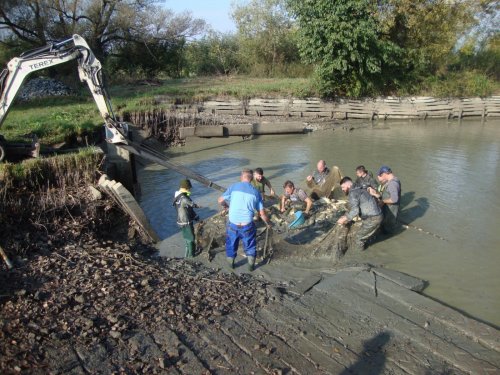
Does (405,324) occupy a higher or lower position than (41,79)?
lower

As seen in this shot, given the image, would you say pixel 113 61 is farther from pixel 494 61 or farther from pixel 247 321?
pixel 247 321

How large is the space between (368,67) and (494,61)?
1231 cm

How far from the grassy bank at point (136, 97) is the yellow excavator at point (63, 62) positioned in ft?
9.16

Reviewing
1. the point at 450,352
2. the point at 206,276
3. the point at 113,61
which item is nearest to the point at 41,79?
the point at 113,61

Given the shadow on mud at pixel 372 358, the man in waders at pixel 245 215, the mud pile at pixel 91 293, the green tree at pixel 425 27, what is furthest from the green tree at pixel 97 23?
the shadow on mud at pixel 372 358

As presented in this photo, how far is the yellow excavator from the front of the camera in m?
9.23

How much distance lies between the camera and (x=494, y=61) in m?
30.0

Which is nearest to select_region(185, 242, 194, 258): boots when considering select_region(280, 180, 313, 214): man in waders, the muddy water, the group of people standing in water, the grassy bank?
the group of people standing in water

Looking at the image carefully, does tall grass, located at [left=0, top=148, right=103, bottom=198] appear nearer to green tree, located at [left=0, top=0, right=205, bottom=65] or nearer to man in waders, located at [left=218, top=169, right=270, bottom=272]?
man in waders, located at [left=218, top=169, right=270, bottom=272]

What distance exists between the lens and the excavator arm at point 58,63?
30.2 ft

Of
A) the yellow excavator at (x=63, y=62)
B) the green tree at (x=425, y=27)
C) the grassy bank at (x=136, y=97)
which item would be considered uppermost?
the green tree at (x=425, y=27)

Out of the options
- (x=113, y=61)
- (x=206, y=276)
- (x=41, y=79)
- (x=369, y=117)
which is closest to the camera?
(x=206, y=276)

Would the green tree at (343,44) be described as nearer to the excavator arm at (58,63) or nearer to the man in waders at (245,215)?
the excavator arm at (58,63)

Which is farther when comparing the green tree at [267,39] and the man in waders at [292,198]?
the green tree at [267,39]
